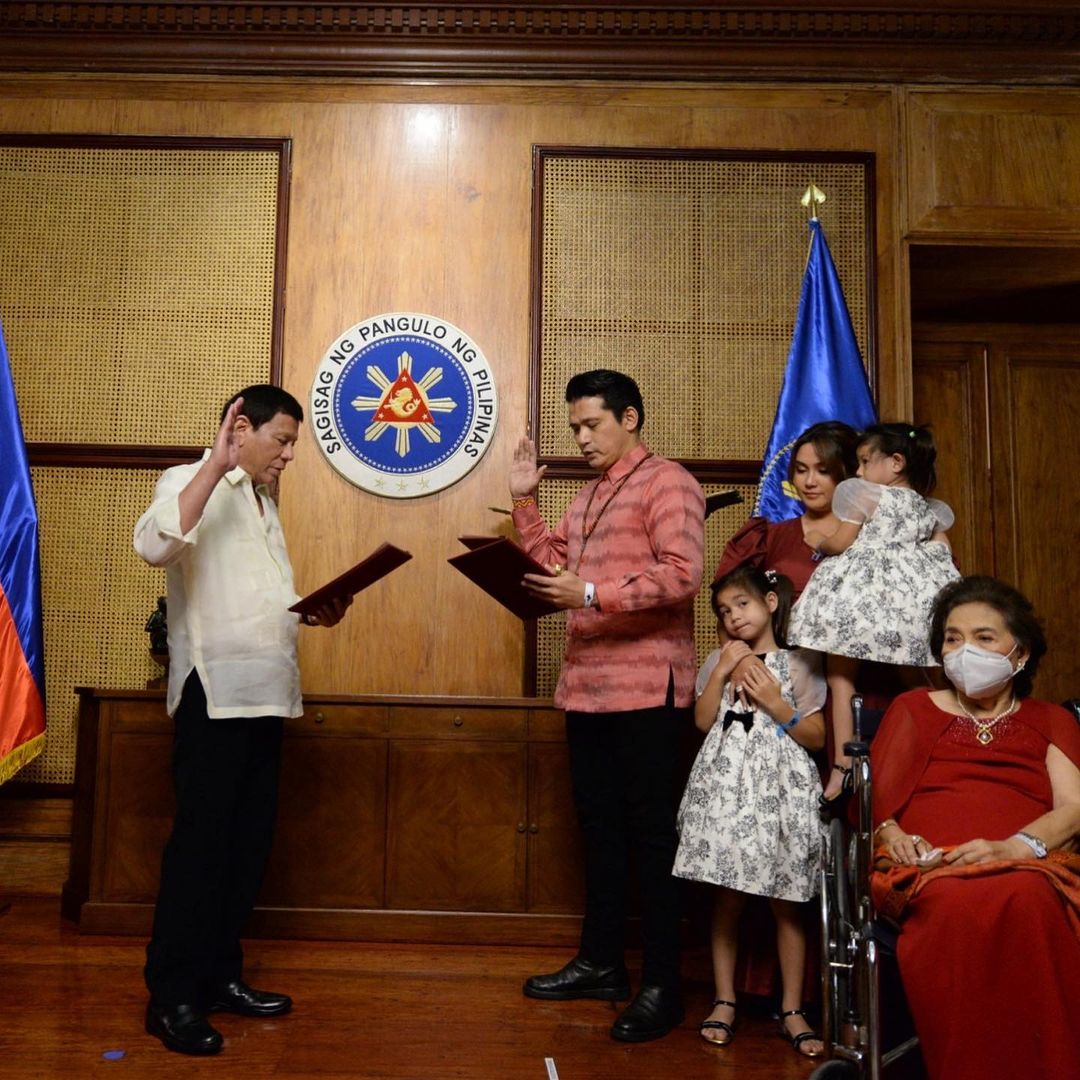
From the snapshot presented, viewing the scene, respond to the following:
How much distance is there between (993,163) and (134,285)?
3.46 meters

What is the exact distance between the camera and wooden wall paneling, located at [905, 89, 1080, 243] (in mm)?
4410

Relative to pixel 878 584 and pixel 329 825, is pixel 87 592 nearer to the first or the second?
pixel 329 825

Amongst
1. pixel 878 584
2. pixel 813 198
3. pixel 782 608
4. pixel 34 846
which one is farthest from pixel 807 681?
pixel 34 846

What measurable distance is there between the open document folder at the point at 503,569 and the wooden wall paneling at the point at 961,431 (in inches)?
106

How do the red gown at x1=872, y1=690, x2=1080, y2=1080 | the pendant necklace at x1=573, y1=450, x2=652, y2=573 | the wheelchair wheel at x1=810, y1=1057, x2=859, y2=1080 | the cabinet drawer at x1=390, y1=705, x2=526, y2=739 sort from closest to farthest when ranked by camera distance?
the red gown at x1=872, y1=690, x2=1080, y2=1080 → the wheelchair wheel at x1=810, y1=1057, x2=859, y2=1080 → the pendant necklace at x1=573, y1=450, x2=652, y2=573 → the cabinet drawer at x1=390, y1=705, x2=526, y2=739

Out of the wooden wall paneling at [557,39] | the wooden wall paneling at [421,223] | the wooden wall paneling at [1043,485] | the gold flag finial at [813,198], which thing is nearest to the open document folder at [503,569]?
the wooden wall paneling at [421,223]

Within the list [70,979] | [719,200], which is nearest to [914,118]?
[719,200]

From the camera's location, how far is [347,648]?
168 inches

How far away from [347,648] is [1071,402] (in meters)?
3.42

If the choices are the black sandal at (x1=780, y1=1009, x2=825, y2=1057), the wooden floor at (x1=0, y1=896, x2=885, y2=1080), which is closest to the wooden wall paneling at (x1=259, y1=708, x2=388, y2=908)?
the wooden floor at (x1=0, y1=896, x2=885, y2=1080)

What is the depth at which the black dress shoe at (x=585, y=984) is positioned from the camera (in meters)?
3.02

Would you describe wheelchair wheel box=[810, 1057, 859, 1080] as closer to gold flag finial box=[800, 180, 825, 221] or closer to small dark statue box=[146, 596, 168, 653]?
small dark statue box=[146, 596, 168, 653]

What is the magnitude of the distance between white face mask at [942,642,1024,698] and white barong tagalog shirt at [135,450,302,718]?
5.29 ft

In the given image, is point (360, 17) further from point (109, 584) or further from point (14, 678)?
point (14, 678)
